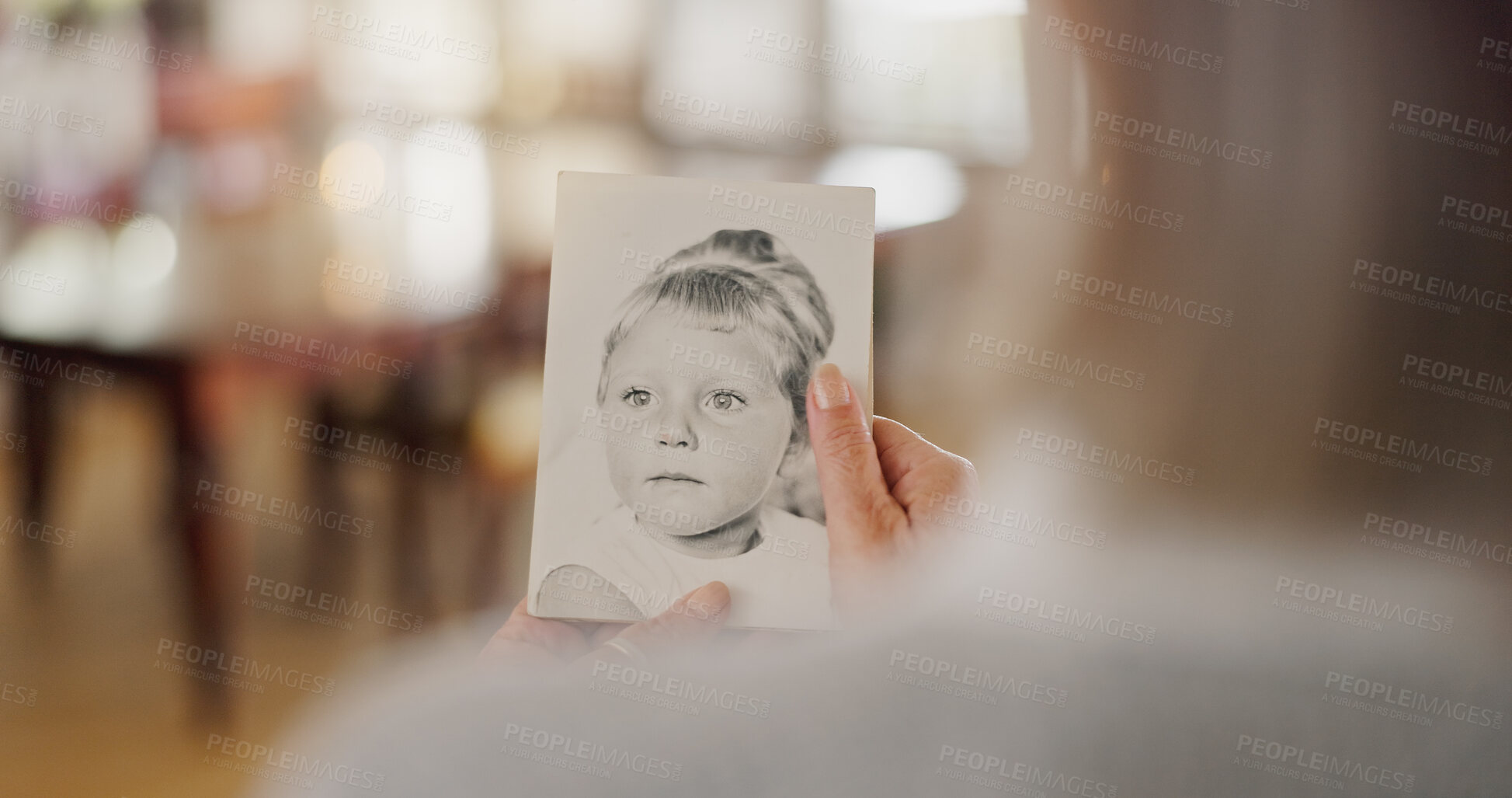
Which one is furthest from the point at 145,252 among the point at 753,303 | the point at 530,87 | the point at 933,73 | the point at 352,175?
the point at 933,73

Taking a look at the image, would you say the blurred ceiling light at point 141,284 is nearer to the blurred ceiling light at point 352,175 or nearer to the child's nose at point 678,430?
the blurred ceiling light at point 352,175

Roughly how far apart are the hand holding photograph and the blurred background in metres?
0.02

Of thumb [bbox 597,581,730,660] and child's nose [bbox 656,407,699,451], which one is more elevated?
child's nose [bbox 656,407,699,451]

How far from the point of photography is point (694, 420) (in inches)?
19.4

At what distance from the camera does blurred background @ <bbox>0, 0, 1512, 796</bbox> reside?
504mm

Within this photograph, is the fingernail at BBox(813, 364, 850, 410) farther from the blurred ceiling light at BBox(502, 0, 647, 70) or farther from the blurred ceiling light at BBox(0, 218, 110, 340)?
the blurred ceiling light at BBox(0, 218, 110, 340)

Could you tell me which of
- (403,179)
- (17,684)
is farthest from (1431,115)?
(17,684)

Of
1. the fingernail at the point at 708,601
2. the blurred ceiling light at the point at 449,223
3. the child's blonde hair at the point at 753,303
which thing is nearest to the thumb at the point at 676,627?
the fingernail at the point at 708,601

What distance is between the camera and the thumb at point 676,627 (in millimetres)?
491

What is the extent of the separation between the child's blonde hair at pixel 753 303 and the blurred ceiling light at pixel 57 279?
12.9 inches

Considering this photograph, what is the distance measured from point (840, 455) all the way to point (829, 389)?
0.04 m

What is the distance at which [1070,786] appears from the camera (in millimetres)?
523

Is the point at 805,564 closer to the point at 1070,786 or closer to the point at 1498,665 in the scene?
the point at 1070,786

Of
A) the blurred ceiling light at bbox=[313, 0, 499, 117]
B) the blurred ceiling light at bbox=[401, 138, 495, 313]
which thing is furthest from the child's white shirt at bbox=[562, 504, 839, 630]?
the blurred ceiling light at bbox=[313, 0, 499, 117]
